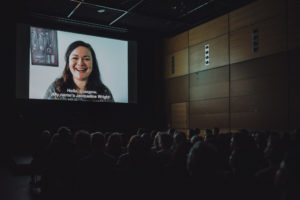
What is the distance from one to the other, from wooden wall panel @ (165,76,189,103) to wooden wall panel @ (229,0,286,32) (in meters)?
2.56

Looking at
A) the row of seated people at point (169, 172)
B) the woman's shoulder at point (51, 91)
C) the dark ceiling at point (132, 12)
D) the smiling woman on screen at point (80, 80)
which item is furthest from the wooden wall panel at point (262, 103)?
the woman's shoulder at point (51, 91)

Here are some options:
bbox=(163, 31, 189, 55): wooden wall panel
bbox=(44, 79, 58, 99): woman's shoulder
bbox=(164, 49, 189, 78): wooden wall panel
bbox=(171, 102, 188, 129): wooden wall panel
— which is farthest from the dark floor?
bbox=(163, 31, 189, 55): wooden wall panel

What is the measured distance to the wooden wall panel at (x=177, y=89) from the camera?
10.1 metres

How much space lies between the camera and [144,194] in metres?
2.53

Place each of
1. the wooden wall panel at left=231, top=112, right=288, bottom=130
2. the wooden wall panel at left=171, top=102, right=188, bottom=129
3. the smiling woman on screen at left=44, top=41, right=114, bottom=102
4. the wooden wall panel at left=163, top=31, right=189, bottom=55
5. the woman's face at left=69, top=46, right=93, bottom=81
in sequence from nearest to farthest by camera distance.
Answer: the wooden wall panel at left=231, top=112, right=288, bottom=130 < the smiling woman on screen at left=44, top=41, right=114, bottom=102 < the woman's face at left=69, top=46, right=93, bottom=81 < the wooden wall panel at left=171, top=102, right=188, bottom=129 < the wooden wall panel at left=163, top=31, right=189, bottom=55

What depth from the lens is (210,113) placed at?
8.97 meters

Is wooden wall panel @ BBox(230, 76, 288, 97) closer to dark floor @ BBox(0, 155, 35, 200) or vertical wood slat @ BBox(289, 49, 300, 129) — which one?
vertical wood slat @ BBox(289, 49, 300, 129)

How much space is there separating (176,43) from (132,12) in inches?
93.9

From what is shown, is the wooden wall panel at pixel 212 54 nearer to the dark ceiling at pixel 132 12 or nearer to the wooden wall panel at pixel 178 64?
the wooden wall panel at pixel 178 64

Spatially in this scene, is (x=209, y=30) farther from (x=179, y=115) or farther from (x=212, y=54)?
(x=179, y=115)

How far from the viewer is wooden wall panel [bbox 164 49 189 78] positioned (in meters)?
10.2

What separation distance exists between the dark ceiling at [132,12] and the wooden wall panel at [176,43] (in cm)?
35

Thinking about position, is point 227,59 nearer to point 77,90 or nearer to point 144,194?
point 77,90

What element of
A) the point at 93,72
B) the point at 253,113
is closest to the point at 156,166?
the point at 253,113
